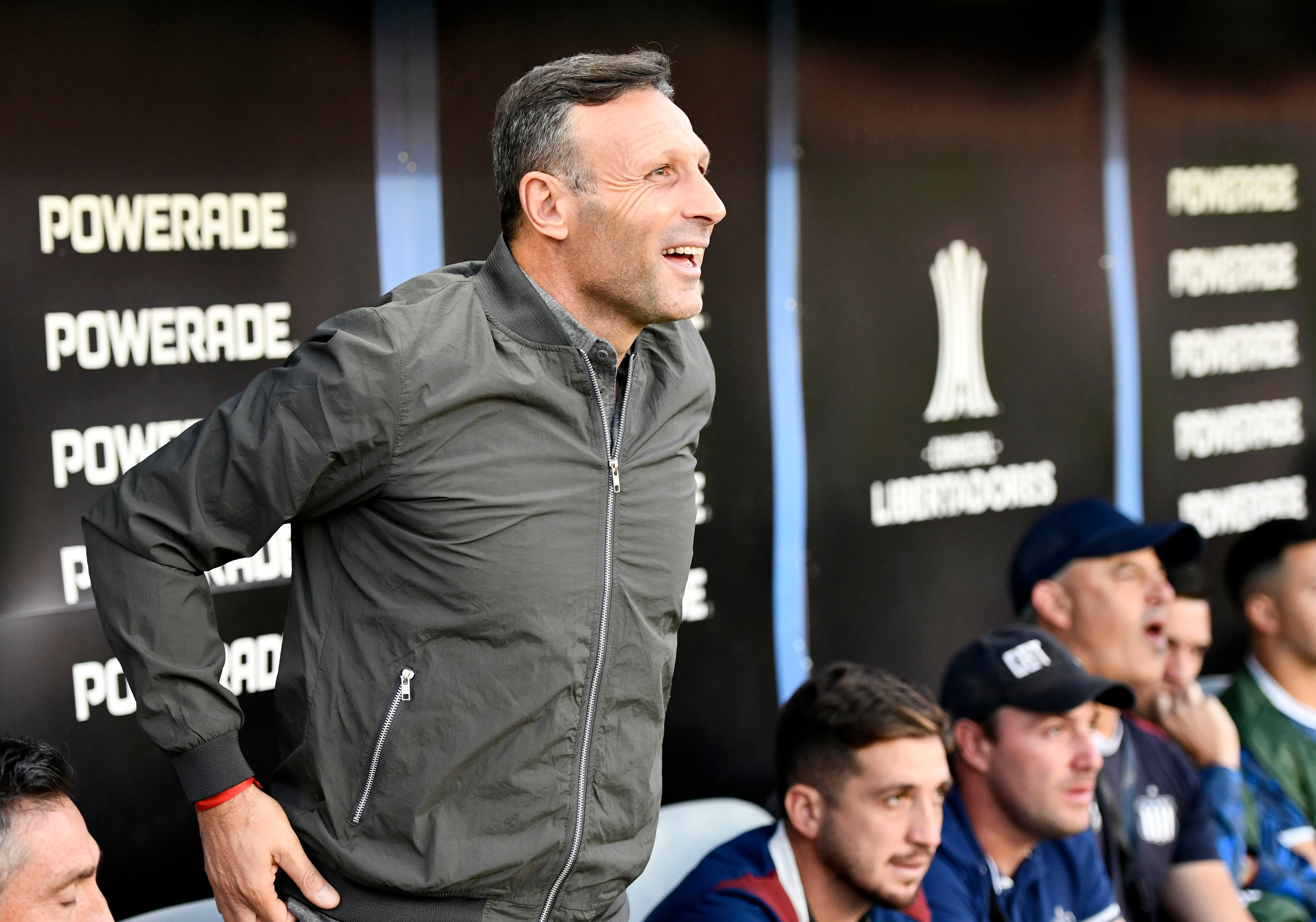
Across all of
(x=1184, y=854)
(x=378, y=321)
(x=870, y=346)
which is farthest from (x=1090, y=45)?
(x=378, y=321)

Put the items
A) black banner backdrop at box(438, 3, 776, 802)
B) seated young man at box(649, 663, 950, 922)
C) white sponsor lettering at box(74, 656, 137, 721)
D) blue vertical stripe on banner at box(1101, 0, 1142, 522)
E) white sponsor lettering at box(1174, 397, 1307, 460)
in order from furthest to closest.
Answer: white sponsor lettering at box(1174, 397, 1307, 460) < blue vertical stripe on banner at box(1101, 0, 1142, 522) < black banner backdrop at box(438, 3, 776, 802) < white sponsor lettering at box(74, 656, 137, 721) < seated young man at box(649, 663, 950, 922)

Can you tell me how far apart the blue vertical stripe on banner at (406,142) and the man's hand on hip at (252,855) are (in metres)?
1.27

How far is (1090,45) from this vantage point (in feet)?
12.3

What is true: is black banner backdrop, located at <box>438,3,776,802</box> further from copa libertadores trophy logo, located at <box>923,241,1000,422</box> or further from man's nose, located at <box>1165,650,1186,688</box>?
man's nose, located at <box>1165,650,1186,688</box>

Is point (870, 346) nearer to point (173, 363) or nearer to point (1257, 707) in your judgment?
point (1257, 707)

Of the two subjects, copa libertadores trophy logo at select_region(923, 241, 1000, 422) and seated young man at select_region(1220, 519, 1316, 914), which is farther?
copa libertadores trophy logo at select_region(923, 241, 1000, 422)

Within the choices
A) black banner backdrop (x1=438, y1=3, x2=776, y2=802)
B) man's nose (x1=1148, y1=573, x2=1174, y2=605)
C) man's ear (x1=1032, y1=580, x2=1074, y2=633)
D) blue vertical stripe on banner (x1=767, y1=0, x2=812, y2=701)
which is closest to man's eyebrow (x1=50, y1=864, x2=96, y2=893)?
black banner backdrop (x1=438, y1=3, x2=776, y2=802)

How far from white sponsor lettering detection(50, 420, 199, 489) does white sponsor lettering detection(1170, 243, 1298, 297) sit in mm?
2721

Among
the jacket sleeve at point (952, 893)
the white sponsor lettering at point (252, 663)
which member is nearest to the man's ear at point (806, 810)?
the jacket sleeve at point (952, 893)

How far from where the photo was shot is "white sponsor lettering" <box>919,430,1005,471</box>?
138 inches

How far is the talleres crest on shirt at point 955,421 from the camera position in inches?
137

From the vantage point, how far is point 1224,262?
4074mm

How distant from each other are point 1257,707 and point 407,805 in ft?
8.14

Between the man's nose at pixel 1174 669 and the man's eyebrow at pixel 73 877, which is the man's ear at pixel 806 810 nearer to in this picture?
the man's eyebrow at pixel 73 877
